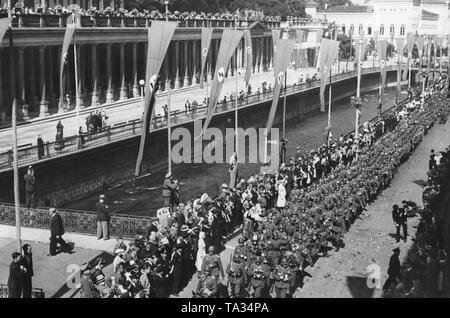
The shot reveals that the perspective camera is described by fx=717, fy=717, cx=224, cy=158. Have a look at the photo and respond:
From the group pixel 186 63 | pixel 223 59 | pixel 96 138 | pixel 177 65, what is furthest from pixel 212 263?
pixel 186 63

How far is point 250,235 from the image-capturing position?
22281 millimetres

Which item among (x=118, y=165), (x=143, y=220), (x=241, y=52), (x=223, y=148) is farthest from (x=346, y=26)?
(x=143, y=220)

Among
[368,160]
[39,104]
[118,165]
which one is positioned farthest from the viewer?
[39,104]

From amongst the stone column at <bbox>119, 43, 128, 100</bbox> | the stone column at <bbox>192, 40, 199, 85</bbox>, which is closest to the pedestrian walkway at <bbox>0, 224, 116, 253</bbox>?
the stone column at <bbox>119, 43, 128, 100</bbox>

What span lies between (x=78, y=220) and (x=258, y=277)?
8928 millimetres

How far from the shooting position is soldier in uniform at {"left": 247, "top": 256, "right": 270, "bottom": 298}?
1756cm

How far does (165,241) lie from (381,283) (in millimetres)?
6568

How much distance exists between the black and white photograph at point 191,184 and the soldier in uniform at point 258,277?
4 cm

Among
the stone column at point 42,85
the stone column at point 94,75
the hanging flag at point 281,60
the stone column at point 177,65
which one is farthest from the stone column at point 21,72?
the stone column at point 177,65

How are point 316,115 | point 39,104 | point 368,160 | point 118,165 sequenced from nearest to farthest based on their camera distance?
point 368,160
point 118,165
point 39,104
point 316,115

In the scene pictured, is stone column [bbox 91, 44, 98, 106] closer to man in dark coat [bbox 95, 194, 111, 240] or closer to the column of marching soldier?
the column of marching soldier

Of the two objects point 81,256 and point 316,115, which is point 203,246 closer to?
point 81,256

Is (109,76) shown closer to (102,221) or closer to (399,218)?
(102,221)
